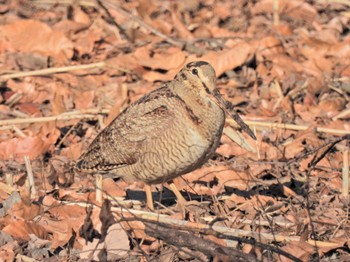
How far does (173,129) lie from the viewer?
646 centimetres

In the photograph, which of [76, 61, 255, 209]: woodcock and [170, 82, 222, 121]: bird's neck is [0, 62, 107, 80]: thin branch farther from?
[170, 82, 222, 121]: bird's neck

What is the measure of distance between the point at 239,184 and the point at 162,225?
2184mm

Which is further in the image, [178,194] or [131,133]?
[178,194]

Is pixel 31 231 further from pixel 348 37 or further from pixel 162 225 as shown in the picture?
pixel 348 37

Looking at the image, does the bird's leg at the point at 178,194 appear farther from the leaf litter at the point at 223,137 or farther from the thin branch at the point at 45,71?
the thin branch at the point at 45,71

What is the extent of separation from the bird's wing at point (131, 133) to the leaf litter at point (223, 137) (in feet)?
0.98

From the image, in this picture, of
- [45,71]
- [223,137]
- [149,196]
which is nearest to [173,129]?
[149,196]

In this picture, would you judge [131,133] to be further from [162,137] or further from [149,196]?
[149,196]

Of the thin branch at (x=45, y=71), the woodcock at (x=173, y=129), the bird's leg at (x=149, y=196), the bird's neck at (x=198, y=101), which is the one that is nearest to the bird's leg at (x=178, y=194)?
the woodcock at (x=173, y=129)

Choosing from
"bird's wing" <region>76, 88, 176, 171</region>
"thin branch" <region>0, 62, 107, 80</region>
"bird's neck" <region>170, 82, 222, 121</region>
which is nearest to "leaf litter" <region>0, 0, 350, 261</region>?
"thin branch" <region>0, 62, 107, 80</region>

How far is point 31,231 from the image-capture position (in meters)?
6.23

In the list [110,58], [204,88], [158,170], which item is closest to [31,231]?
[158,170]

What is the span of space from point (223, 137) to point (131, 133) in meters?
1.84

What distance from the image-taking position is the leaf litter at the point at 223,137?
590cm
